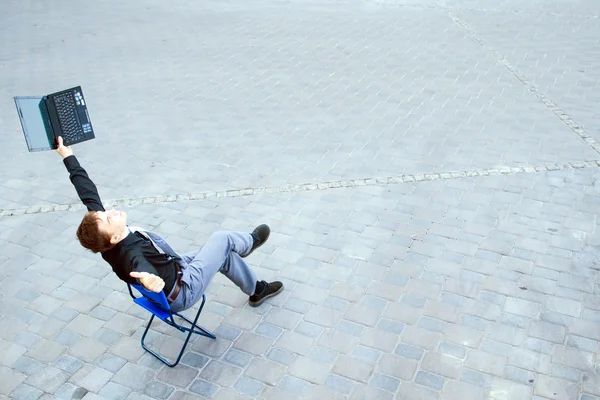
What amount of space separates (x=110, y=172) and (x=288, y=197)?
7.63 feet

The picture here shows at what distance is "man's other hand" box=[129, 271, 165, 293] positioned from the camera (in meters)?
4.04

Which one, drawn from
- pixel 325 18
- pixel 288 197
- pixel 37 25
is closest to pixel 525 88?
pixel 288 197

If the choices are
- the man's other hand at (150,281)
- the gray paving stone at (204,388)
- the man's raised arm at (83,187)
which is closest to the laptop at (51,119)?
the man's raised arm at (83,187)

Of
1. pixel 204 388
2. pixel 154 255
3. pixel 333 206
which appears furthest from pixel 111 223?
pixel 333 206

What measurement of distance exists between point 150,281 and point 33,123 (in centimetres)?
179

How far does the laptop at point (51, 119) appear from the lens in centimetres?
480

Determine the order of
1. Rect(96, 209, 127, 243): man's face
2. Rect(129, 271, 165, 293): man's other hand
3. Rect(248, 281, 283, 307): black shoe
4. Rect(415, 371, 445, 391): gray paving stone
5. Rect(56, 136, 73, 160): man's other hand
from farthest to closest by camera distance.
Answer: Rect(248, 281, 283, 307): black shoe → Rect(56, 136, 73, 160): man's other hand → Rect(415, 371, 445, 391): gray paving stone → Rect(96, 209, 127, 243): man's face → Rect(129, 271, 165, 293): man's other hand

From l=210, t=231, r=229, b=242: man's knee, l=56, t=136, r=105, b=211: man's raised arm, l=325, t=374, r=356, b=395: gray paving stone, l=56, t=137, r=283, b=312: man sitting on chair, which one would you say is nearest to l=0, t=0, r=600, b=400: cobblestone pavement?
l=325, t=374, r=356, b=395: gray paving stone

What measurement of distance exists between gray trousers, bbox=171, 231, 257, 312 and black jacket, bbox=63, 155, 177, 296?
133mm

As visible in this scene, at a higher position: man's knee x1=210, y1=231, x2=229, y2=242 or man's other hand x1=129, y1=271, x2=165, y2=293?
man's other hand x1=129, y1=271, x2=165, y2=293

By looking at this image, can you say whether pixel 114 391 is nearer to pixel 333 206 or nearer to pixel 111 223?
pixel 111 223

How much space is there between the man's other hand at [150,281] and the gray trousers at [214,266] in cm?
34

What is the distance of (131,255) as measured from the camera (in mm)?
4270

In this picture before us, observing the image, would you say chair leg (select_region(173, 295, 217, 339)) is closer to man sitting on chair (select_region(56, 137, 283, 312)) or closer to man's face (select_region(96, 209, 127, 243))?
man sitting on chair (select_region(56, 137, 283, 312))
